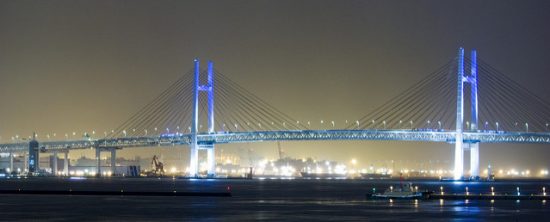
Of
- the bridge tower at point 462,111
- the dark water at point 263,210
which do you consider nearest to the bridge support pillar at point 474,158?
the bridge tower at point 462,111

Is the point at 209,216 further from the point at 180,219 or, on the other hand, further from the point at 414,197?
the point at 414,197

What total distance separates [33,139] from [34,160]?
4957 mm

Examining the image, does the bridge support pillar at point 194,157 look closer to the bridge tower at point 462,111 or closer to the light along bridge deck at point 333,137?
the light along bridge deck at point 333,137

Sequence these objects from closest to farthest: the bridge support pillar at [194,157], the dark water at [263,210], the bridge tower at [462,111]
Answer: the dark water at [263,210] < the bridge tower at [462,111] < the bridge support pillar at [194,157]

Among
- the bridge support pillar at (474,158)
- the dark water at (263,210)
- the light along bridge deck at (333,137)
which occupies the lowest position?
the dark water at (263,210)

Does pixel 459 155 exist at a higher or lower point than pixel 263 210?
higher

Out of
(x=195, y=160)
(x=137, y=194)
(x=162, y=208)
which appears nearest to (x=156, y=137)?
(x=195, y=160)

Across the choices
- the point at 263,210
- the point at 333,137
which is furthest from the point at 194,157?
the point at 263,210

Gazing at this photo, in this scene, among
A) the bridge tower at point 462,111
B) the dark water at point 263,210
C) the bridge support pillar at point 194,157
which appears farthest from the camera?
the bridge support pillar at point 194,157

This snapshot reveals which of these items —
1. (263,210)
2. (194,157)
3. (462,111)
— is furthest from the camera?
(194,157)

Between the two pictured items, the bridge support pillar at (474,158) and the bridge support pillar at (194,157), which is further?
the bridge support pillar at (194,157)

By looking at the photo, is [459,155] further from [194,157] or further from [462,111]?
[194,157]

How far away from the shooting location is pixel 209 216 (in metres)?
45.0

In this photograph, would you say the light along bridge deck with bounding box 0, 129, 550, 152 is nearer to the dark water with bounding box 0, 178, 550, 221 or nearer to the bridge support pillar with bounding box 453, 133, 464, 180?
the bridge support pillar with bounding box 453, 133, 464, 180
